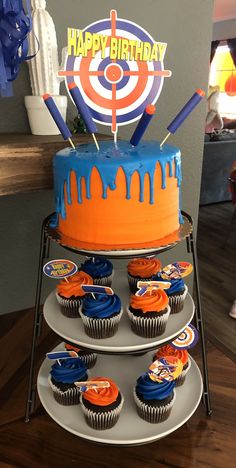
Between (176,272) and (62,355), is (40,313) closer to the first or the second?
(62,355)

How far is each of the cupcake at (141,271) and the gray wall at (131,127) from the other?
62 centimetres

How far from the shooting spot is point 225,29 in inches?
334

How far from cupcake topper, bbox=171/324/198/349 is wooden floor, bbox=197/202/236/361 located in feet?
1.88

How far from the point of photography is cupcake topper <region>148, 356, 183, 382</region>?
1.24 metres

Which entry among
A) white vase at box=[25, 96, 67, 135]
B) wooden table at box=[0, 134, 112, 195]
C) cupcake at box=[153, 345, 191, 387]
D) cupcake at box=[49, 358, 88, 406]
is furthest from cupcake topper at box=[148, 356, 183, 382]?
white vase at box=[25, 96, 67, 135]

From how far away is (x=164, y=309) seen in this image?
49.2 inches

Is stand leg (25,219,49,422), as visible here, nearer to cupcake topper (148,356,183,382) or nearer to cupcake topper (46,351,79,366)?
cupcake topper (46,351,79,366)

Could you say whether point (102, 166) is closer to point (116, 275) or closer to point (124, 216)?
point (124, 216)

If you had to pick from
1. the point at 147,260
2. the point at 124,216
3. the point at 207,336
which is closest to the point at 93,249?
the point at 124,216

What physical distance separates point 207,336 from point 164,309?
0.88 metres

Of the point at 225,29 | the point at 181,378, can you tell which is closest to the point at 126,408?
the point at 181,378

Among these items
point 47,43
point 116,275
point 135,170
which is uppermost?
point 47,43

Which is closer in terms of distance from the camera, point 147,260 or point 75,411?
point 75,411

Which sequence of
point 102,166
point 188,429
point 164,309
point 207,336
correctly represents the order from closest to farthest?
point 102,166 < point 164,309 < point 188,429 < point 207,336
